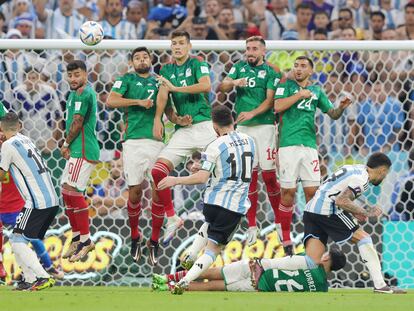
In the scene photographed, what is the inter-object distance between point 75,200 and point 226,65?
9.93 feet

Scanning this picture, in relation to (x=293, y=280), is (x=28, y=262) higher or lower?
higher

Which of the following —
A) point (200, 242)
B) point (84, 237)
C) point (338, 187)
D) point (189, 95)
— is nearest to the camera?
point (338, 187)

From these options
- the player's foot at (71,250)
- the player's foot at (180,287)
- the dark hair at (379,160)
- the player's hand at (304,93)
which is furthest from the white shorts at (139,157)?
the dark hair at (379,160)

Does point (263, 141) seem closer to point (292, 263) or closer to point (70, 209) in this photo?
point (292, 263)

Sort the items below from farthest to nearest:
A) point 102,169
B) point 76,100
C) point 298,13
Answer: point 298,13 < point 102,169 < point 76,100

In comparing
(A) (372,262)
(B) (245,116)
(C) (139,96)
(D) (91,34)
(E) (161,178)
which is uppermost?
(D) (91,34)

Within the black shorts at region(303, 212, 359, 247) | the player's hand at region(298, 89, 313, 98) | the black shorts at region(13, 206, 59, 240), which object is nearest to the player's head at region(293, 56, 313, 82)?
the player's hand at region(298, 89, 313, 98)

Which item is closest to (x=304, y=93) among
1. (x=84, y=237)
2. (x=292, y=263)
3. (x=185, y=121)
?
(x=185, y=121)

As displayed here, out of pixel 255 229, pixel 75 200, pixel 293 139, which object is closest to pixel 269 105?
pixel 293 139

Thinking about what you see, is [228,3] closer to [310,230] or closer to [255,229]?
[255,229]

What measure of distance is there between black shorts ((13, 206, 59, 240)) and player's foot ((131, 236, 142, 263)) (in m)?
1.44

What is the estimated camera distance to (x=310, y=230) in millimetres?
11359

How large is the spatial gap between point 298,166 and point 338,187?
1.54 metres

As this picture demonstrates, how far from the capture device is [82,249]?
40.2 feet
